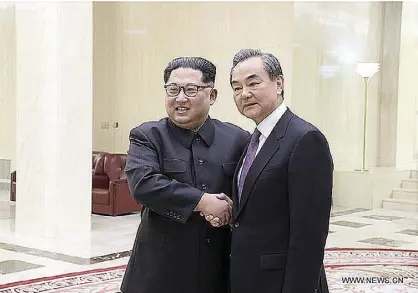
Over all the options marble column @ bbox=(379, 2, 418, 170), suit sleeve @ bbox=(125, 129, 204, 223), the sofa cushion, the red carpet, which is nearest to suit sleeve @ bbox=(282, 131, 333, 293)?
suit sleeve @ bbox=(125, 129, 204, 223)

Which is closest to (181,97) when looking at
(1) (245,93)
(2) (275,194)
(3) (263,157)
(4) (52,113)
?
(1) (245,93)

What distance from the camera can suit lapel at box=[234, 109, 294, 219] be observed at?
2.07 metres

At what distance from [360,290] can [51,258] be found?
3.23m

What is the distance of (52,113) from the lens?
7.71 m

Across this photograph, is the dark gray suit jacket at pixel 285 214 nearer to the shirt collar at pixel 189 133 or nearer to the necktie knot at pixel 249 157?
the necktie knot at pixel 249 157

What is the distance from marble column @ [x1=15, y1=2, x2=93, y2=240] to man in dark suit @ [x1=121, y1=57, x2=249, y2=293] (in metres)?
5.61

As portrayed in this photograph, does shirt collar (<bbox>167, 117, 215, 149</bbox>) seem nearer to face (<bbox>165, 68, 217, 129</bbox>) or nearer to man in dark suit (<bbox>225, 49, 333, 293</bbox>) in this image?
face (<bbox>165, 68, 217, 129</bbox>)

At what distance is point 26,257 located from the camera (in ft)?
22.5

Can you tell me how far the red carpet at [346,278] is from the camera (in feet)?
18.1

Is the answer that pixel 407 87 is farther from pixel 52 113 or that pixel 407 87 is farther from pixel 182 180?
pixel 182 180

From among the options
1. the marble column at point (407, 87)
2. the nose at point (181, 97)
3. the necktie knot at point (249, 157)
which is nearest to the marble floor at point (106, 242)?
the marble column at point (407, 87)

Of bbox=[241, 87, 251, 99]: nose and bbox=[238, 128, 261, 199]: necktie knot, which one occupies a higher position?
bbox=[241, 87, 251, 99]: nose

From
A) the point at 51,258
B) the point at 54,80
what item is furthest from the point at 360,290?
the point at 54,80

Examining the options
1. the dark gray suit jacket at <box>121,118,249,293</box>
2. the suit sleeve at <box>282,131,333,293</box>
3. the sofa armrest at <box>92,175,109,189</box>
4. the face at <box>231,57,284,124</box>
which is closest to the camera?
the suit sleeve at <box>282,131,333,293</box>
